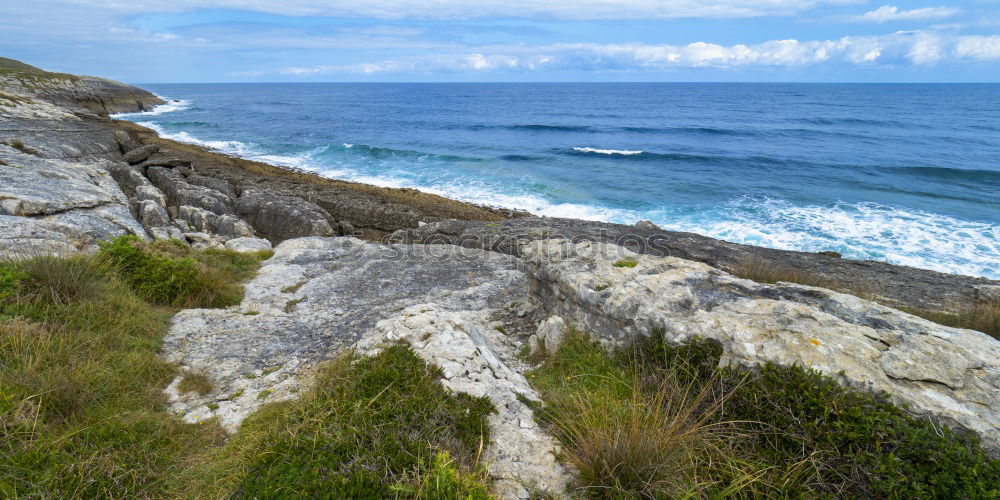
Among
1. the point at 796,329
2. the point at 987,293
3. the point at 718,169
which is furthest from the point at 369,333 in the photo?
the point at 718,169

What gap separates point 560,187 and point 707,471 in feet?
94.1

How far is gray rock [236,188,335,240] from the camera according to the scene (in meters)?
18.0

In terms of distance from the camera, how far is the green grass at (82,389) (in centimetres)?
338

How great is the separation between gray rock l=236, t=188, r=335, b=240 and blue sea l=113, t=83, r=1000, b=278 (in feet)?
35.4

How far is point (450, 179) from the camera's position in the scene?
109 ft

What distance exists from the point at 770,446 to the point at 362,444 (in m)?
3.26

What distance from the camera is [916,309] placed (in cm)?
991

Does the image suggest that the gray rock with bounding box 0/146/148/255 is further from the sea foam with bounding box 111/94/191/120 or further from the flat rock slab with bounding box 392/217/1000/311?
the sea foam with bounding box 111/94/191/120

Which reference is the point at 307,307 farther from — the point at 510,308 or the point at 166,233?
the point at 166,233

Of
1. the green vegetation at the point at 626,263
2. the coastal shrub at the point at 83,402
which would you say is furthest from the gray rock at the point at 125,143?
the green vegetation at the point at 626,263

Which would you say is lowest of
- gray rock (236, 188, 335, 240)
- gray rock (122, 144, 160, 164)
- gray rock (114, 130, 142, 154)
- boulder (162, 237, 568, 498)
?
gray rock (236, 188, 335, 240)

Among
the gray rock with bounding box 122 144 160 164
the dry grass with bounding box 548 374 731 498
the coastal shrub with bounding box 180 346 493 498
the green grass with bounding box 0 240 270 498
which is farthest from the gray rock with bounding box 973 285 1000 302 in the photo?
the gray rock with bounding box 122 144 160 164

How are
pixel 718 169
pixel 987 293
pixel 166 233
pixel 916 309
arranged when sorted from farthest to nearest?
→ pixel 718 169 → pixel 166 233 → pixel 987 293 → pixel 916 309

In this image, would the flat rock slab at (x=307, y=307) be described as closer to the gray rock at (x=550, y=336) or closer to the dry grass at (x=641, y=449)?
the gray rock at (x=550, y=336)
